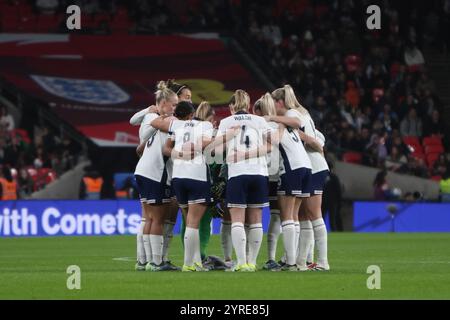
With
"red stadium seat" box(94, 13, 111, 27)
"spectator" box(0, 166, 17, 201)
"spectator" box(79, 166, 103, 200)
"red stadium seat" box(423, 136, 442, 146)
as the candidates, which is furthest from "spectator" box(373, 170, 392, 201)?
"red stadium seat" box(94, 13, 111, 27)

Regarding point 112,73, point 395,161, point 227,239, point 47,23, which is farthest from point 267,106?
point 47,23

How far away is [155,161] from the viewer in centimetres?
1709

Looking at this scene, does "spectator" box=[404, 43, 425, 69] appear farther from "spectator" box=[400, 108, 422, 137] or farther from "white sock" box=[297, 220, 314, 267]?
"white sock" box=[297, 220, 314, 267]

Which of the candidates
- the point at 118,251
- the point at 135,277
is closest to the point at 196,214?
the point at 135,277

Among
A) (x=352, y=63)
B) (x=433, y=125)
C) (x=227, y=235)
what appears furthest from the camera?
(x=352, y=63)

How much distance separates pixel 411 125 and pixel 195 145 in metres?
22.2

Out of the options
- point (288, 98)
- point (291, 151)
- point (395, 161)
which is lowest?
point (395, 161)

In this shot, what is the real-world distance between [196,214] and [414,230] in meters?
17.4

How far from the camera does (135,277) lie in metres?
15.7

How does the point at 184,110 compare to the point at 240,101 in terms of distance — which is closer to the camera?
the point at 240,101

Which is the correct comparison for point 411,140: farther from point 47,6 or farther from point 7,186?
point 7,186

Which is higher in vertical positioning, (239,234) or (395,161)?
(395,161)

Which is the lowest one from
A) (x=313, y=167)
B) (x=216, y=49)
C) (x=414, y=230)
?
(x=414, y=230)
